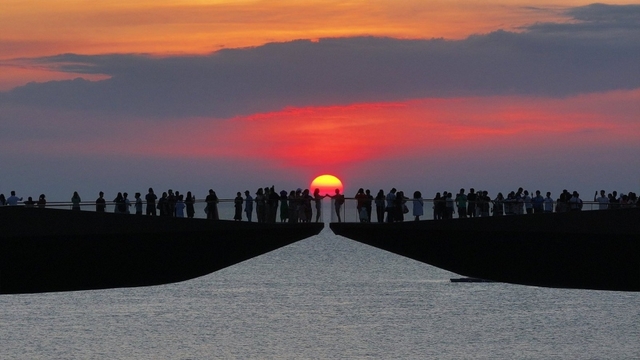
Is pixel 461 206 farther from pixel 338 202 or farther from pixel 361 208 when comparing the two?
pixel 338 202

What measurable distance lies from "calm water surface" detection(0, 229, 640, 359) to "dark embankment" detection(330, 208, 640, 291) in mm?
2088

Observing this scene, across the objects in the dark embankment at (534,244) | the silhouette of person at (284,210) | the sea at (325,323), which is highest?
the silhouette of person at (284,210)

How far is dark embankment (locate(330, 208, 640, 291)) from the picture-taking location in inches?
1487

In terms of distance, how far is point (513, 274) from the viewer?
46250mm

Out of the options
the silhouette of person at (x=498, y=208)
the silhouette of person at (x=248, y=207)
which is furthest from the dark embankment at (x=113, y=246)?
the silhouette of person at (x=498, y=208)

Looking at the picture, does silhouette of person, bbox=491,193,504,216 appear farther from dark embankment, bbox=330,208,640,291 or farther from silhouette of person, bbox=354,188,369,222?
silhouette of person, bbox=354,188,369,222

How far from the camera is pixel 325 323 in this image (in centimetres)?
4591

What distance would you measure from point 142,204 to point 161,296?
19.9 metres

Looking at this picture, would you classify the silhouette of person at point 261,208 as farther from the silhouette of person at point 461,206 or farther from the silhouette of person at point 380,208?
the silhouette of person at point 461,206

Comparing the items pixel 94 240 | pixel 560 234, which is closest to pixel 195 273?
pixel 94 240

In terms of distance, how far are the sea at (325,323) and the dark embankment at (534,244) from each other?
2098mm

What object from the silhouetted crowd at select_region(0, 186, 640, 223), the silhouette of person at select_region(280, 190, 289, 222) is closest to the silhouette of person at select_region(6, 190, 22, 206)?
the silhouetted crowd at select_region(0, 186, 640, 223)

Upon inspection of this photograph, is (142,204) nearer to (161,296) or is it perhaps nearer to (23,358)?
(23,358)

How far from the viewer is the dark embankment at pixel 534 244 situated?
3778 centimetres
